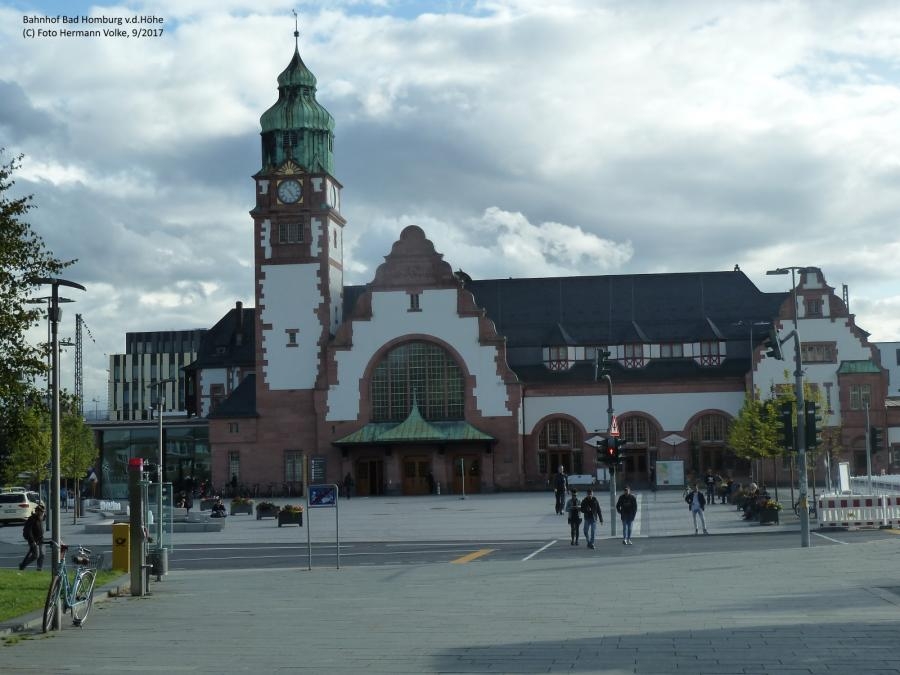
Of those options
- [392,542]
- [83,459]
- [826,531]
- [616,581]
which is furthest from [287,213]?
[616,581]

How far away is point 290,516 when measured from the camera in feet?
163

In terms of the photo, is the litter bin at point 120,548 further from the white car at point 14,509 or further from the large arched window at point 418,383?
the large arched window at point 418,383

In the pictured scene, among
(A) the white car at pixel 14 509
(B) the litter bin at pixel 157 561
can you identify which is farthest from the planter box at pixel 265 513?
(B) the litter bin at pixel 157 561

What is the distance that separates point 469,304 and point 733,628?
6332 cm

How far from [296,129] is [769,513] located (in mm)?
48685

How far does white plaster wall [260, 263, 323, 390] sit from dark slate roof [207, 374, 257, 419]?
2718 mm

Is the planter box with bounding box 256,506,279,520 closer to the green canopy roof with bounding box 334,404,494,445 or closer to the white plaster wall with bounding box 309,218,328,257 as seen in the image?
the green canopy roof with bounding box 334,404,494,445

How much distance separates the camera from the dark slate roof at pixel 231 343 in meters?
100

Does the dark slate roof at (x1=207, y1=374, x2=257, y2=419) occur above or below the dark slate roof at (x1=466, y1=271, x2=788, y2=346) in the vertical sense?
below

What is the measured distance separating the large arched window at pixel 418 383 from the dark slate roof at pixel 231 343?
855 inches

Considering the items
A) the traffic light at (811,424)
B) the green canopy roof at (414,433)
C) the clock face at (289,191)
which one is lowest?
the traffic light at (811,424)

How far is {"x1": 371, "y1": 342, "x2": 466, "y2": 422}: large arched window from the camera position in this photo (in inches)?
3130

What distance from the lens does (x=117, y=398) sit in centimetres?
18838

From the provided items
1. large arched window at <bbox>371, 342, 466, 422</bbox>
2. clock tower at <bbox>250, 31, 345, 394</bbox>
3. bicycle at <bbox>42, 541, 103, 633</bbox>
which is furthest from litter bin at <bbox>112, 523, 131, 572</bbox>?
clock tower at <bbox>250, 31, 345, 394</bbox>
